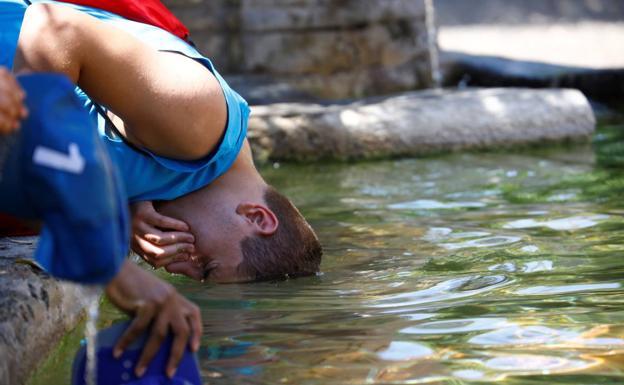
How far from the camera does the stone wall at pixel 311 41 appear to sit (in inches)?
303

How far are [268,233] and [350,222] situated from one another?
1228 millimetres

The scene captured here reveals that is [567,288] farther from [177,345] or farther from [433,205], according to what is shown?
[433,205]

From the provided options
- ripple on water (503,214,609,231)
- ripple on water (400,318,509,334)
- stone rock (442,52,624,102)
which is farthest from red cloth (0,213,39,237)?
stone rock (442,52,624,102)

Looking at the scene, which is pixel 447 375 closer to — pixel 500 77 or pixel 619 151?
pixel 619 151

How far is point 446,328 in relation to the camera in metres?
2.92

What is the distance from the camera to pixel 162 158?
324 centimetres

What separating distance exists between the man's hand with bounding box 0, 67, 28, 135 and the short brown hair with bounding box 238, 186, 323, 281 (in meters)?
1.61

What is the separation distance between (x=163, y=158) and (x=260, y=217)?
0.42m

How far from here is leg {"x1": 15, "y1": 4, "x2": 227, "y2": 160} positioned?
9.12ft

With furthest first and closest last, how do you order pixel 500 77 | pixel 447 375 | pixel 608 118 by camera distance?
pixel 500 77
pixel 608 118
pixel 447 375

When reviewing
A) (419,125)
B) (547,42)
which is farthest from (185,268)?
(547,42)

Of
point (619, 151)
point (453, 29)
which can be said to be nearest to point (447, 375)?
point (619, 151)

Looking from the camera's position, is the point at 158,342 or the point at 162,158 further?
the point at 162,158

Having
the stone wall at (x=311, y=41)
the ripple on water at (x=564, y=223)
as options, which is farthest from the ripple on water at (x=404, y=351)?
the stone wall at (x=311, y=41)
